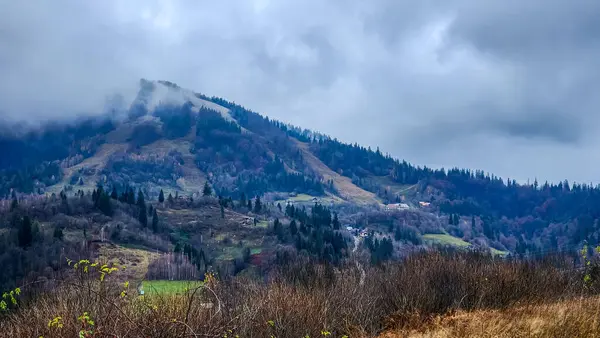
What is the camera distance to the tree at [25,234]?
443ft

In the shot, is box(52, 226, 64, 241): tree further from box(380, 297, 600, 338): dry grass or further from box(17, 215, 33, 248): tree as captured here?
box(380, 297, 600, 338): dry grass

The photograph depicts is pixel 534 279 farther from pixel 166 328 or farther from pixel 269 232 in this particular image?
pixel 269 232

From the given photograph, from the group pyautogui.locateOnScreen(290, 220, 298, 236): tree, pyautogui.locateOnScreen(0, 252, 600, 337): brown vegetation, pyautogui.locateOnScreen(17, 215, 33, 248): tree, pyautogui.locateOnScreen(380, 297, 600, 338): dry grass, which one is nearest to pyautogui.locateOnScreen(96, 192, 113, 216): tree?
pyautogui.locateOnScreen(17, 215, 33, 248): tree

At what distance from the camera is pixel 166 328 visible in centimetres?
1102

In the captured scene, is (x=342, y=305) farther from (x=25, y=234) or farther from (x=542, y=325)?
(x=25, y=234)

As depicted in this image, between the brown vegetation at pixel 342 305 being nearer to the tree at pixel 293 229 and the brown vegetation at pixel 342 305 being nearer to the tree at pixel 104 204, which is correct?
the tree at pixel 293 229

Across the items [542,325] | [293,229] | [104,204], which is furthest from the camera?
[293,229]

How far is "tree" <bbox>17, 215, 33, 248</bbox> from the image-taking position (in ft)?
443

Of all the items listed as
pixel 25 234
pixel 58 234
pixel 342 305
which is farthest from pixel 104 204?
pixel 342 305

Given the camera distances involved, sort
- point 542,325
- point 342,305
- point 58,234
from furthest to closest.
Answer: point 58,234 < point 342,305 < point 542,325

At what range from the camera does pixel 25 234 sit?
447 ft

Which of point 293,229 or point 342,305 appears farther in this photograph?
point 293,229

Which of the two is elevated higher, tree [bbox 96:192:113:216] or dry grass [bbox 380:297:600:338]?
dry grass [bbox 380:297:600:338]

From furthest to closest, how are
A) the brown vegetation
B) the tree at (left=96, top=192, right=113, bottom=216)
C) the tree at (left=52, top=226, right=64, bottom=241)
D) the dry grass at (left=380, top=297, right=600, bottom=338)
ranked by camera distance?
the tree at (left=96, top=192, right=113, bottom=216) < the tree at (left=52, top=226, right=64, bottom=241) < the dry grass at (left=380, top=297, right=600, bottom=338) < the brown vegetation
